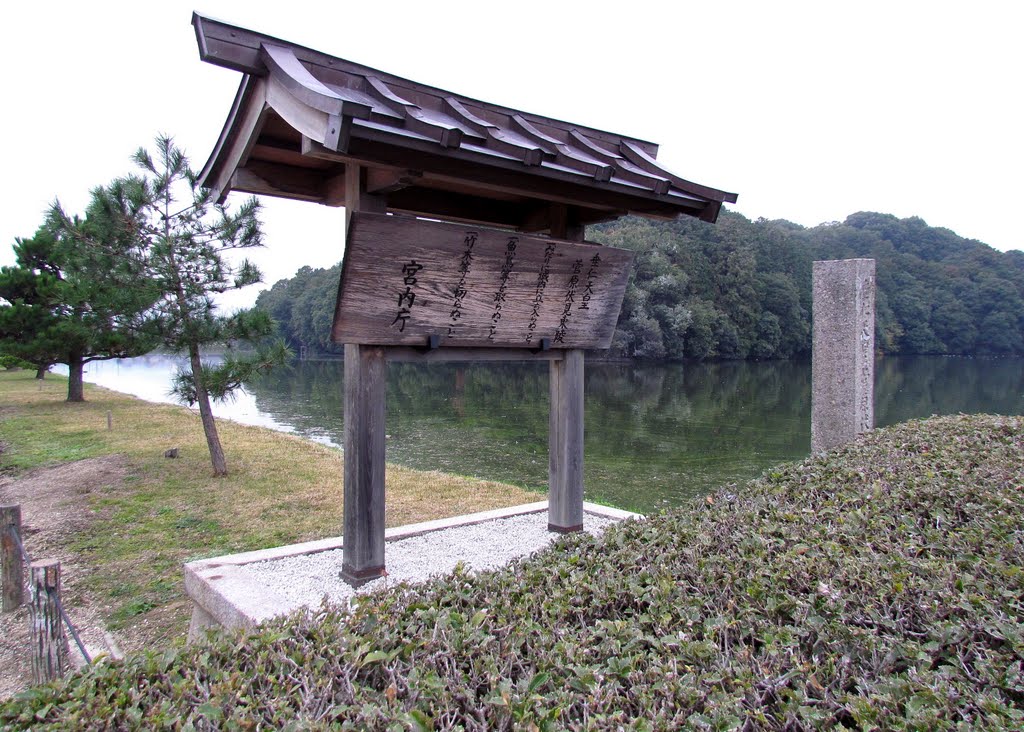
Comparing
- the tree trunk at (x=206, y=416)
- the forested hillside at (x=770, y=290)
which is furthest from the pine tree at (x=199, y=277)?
the forested hillside at (x=770, y=290)

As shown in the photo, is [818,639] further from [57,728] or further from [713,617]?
[57,728]

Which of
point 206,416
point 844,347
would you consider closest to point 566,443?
point 844,347

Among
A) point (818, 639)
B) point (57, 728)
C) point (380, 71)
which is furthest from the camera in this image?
point (380, 71)

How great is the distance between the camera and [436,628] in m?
1.79

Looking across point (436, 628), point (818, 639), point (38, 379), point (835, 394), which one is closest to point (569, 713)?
point (436, 628)

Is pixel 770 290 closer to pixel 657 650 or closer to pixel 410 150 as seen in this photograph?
pixel 410 150

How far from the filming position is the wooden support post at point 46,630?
2986 millimetres

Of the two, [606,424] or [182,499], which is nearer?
[182,499]

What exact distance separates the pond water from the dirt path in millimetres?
1771

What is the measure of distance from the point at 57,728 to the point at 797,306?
4470 cm

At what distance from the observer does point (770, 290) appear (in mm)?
41406

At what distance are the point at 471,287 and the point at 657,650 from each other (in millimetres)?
2611

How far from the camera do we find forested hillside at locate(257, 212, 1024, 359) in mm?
35156

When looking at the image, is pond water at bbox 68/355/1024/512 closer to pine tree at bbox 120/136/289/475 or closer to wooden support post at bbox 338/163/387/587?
pine tree at bbox 120/136/289/475
